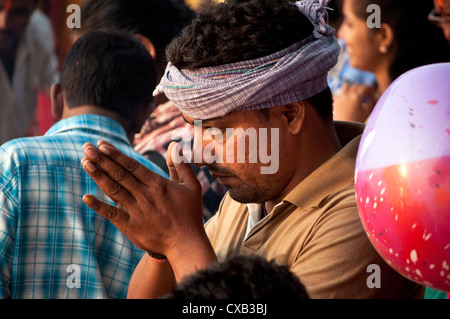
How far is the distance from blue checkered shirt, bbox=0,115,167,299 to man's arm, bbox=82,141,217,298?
75 centimetres

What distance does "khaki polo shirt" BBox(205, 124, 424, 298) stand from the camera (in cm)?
186

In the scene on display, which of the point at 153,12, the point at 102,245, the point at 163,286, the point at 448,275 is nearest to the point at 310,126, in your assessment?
the point at 163,286

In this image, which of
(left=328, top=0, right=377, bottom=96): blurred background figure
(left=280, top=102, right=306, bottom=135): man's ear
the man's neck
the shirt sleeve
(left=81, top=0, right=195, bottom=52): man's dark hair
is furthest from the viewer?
the man's neck

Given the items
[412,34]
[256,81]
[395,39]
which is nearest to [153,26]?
[395,39]

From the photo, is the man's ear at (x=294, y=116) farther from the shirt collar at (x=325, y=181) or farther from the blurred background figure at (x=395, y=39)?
the blurred background figure at (x=395, y=39)

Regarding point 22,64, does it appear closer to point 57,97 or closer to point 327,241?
point 57,97

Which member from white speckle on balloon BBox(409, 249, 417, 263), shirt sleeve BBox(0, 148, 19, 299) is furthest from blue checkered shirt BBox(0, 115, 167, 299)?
white speckle on balloon BBox(409, 249, 417, 263)

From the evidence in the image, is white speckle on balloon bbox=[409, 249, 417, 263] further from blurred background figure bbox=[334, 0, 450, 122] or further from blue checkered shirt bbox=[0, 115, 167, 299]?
blurred background figure bbox=[334, 0, 450, 122]

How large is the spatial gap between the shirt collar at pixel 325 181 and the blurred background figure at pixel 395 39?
234 cm

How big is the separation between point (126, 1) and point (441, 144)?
3.02 metres

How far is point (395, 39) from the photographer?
433 cm

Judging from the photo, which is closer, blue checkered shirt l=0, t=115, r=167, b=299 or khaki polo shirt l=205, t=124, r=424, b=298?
khaki polo shirt l=205, t=124, r=424, b=298

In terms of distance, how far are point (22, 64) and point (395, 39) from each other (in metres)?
4.25

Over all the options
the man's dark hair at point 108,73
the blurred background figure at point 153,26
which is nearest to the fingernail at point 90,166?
the man's dark hair at point 108,73
